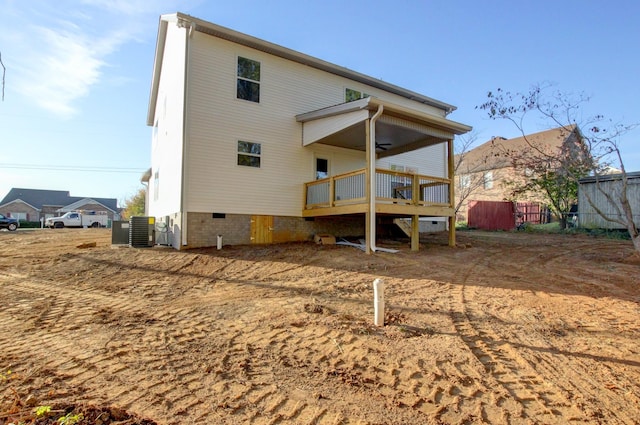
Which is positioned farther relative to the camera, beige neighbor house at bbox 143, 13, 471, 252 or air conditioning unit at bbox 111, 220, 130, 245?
air conditioning unit at bbox 111, 220, 130, 245

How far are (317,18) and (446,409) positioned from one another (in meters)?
11.8

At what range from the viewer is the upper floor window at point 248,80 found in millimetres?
11922

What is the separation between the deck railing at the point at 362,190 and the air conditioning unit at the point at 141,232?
216 inches

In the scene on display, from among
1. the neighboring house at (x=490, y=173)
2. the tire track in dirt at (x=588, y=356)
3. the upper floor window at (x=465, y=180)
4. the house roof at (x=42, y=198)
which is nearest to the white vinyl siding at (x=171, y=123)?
the tire track in dirt at (x=588, y=356)

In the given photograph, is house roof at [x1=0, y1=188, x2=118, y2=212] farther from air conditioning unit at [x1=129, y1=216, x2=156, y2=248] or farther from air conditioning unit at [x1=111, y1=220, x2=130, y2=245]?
air conditioning unit at [x1=129, y1=216, x2=156, y2=248]

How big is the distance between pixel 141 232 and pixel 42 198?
5267cm

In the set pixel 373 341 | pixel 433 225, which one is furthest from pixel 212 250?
pixel 433 225

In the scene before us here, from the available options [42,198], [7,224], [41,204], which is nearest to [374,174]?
[7,224]

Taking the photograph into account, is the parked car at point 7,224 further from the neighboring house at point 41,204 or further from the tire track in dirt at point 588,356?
the tire track in dirt at point 588,356

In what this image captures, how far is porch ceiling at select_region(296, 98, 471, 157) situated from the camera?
1026 centimetres

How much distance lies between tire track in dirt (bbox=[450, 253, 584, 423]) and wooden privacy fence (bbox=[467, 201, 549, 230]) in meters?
18.1

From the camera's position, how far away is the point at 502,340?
418cm

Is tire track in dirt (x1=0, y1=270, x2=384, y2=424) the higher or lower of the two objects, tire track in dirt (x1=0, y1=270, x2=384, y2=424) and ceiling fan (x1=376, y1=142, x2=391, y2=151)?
the lower

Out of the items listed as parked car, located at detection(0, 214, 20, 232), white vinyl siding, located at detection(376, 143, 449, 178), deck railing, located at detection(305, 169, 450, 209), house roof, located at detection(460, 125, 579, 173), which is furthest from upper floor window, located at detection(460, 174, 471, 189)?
parked car, located at detection(0, 214, 20, 232)
